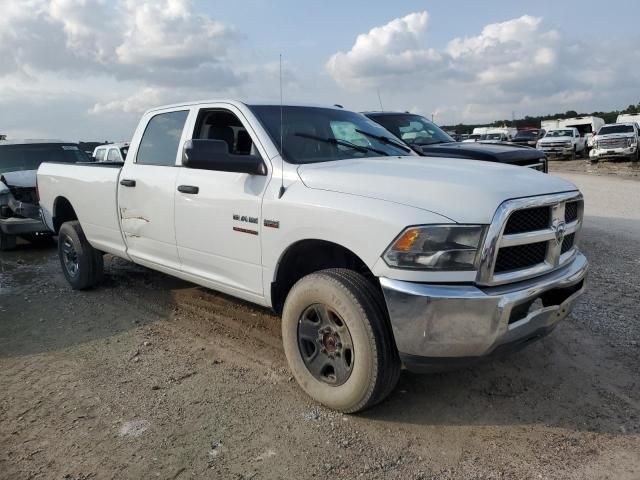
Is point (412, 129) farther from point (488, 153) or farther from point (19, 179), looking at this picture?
point (19, 179)

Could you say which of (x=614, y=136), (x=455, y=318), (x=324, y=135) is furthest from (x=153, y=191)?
(x=614, y=136)

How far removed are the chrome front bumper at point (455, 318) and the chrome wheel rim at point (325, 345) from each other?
430mm

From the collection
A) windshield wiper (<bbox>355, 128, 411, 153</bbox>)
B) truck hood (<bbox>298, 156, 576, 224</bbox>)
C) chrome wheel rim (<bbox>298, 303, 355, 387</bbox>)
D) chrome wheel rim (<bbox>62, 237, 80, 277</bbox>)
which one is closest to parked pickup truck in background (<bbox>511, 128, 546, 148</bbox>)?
windshield wiper (<bbox>355, 128, 411, 153</bbox>)

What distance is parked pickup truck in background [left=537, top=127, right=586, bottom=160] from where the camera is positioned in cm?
3045

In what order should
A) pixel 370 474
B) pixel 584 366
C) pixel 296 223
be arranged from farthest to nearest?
pixel 584 366 → pixel 296 223 → pixel 370 474

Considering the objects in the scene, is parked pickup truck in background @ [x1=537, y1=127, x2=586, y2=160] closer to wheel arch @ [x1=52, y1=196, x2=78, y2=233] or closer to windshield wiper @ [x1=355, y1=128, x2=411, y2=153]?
windshield wiper @ [x1=355, y1=128, x2=411, y2=153]

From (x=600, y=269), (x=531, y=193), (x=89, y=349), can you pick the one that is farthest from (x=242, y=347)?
(x=600, y=269)

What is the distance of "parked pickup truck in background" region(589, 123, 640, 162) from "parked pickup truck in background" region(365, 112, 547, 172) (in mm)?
20870

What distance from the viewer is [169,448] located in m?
2.90

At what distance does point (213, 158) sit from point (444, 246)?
1.61m

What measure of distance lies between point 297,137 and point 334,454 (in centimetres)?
217

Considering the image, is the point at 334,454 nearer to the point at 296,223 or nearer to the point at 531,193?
the point at 296,223

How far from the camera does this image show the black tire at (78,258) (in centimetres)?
579

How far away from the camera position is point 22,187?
8.68 metres
